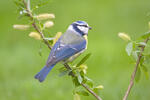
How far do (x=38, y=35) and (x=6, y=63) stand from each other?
331cm

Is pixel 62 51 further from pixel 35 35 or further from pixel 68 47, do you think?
pixel 35 35

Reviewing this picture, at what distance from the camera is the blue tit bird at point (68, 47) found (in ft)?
10.0

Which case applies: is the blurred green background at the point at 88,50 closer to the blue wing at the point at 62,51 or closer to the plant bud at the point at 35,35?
the blue wing at the point at 62,51

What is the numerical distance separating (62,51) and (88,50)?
2.92 metres

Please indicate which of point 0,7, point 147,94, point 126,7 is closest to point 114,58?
point 147,94

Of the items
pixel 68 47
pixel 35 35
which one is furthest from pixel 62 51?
pixel 35 35

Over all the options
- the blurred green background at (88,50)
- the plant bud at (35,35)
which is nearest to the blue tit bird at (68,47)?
the plant bud at (35,35)

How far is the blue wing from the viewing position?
3.08 metres

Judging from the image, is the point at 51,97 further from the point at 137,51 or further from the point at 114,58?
→ the point at 137,51

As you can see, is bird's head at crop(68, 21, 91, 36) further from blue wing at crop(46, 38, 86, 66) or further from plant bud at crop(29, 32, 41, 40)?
plant bud at crop(29, 32, 41, 40)

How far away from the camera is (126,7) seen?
7.75 metres

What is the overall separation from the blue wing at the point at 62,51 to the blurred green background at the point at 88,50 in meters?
0.67

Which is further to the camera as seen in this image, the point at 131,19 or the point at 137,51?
A: the point at 131,19

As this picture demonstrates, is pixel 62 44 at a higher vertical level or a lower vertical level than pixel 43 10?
higher
